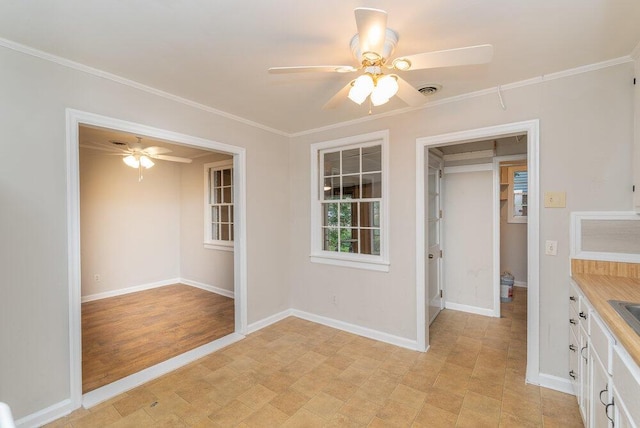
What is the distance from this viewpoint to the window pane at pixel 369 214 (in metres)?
3.38

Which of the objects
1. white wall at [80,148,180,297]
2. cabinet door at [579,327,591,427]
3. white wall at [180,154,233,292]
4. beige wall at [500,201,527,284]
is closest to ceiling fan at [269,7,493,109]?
cabinet door at [579,327,591,427]

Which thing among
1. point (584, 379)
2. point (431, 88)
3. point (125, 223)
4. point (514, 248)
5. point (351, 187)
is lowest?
point (584, 379)

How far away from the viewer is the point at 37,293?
1.99 metres

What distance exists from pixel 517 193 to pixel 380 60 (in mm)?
5036

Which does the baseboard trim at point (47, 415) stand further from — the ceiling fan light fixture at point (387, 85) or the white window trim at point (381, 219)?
the ceiling fan light fixture at point (387, 85)

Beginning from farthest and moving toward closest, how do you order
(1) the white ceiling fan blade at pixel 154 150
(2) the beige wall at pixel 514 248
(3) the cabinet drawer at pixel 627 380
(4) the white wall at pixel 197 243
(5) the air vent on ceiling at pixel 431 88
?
1. (2) the beige wall at pixel 514 248
2. (4) the white wall at pixel 197 243
3. (1) the white ceiling fan blade at pixel 154 150
4. (5) the air vent on ceiling at pixel 431 88
5. (3) the cabinet drawer at pixel 627 380

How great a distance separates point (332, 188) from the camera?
149 inches

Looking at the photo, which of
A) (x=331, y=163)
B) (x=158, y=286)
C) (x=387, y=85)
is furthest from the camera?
(x=158, y=286)

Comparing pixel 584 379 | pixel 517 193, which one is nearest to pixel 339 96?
pixel 584 379

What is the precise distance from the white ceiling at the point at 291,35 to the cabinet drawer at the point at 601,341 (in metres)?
1.66

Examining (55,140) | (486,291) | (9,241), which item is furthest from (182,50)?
(486,291)

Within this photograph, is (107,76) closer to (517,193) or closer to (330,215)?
(330,215)

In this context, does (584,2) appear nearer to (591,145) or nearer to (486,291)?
(591,145)

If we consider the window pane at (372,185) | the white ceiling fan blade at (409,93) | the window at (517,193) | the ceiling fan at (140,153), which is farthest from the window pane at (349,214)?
the window at (517,193)
